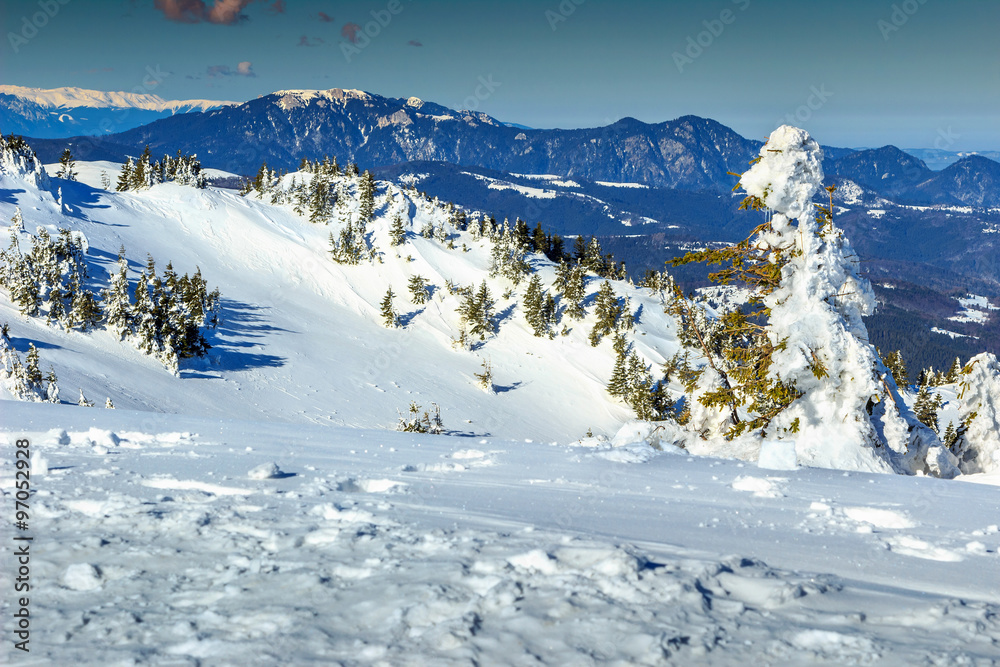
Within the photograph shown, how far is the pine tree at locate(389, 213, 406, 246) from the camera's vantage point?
5756 centimetres

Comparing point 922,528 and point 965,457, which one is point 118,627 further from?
point 965,457

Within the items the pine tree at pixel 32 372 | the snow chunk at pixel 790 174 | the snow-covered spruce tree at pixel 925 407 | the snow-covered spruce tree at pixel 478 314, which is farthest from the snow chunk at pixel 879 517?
the snow-covered spruce tree at pixel 478 314

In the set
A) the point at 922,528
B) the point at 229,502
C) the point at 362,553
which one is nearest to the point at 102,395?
the point at 229,502

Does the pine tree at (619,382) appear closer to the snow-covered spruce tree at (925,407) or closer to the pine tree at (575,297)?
the pine tree at (575,297)

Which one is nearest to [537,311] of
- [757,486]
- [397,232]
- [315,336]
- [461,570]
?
[397,232]

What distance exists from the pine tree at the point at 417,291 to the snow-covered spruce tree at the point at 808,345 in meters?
41.5

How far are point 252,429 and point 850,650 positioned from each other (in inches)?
290

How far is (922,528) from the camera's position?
16.7 feet

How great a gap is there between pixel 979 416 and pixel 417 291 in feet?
144

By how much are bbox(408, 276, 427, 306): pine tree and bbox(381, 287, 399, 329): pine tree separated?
414cm

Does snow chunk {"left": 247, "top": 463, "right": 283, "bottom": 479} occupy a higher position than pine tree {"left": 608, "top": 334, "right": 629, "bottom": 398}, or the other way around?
pine tree {"left": 608, "top": 334, "right": 629, "bottom": 398}

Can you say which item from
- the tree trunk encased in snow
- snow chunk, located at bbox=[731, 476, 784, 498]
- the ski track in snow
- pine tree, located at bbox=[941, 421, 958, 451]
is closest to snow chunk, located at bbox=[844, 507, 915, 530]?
the ski track in snow

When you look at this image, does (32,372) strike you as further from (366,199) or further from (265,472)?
(366,199)

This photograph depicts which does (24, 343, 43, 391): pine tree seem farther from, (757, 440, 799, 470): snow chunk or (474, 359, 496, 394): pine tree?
(474, 359, 496, 394): pine tree
